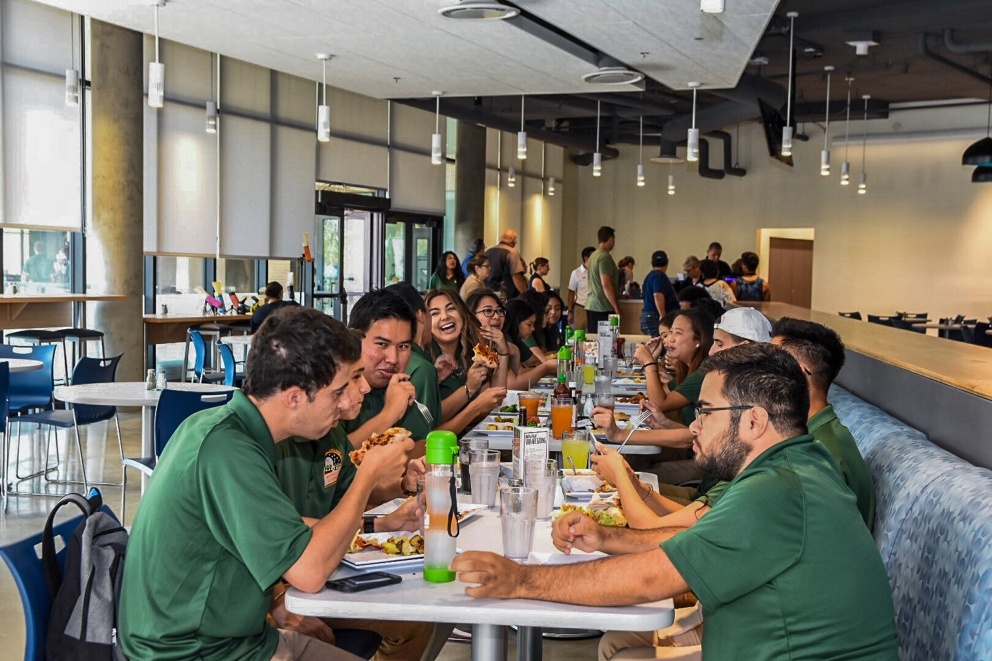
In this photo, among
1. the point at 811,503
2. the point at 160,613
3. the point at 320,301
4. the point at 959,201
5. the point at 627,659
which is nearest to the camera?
the point at 811,503

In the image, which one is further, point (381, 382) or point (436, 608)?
point (381, 382)

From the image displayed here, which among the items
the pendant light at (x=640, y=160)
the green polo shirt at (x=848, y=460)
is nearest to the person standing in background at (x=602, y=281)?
the pendant light at (x=640, y=160)

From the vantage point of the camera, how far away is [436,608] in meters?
1.90

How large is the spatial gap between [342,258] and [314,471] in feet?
36.3

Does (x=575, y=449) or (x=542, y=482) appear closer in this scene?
(x=542, y=482)

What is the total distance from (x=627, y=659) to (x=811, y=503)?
962mm

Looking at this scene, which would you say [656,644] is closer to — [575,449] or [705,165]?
[575,449]

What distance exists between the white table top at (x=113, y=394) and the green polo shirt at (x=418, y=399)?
1.89 meters

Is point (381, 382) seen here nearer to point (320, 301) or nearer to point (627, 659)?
point (627, 659)

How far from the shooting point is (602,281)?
10.7m

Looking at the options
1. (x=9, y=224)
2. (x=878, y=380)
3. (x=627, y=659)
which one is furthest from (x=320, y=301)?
(x=627, y=659)

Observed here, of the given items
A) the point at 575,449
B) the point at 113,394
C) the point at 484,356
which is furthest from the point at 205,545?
the point at 113,394

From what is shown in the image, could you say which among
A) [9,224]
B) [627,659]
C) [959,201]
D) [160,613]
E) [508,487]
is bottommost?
[627,659]

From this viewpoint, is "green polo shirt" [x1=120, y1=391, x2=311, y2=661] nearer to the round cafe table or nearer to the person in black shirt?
the round cafe table
